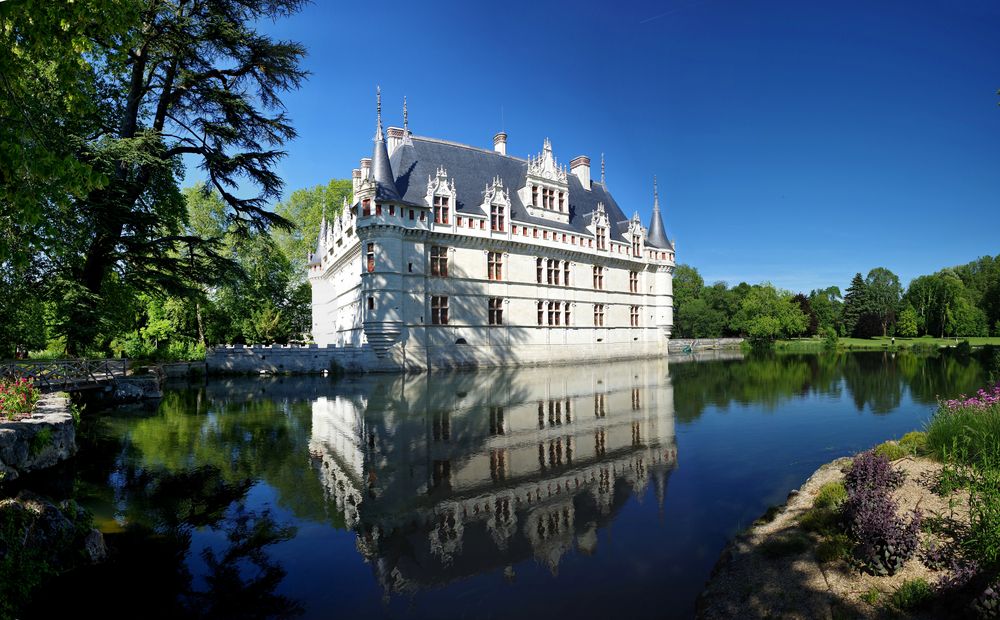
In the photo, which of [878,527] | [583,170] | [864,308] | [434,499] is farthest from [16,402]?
[864,308]

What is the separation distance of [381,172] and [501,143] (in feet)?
39.5

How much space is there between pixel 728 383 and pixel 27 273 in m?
22.8

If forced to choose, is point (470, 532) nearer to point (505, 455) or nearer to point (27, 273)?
point (505, 455)

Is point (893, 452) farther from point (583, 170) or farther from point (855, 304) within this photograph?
point (855, 304)

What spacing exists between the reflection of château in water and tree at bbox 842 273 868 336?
68.9m

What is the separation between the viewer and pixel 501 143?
34812 mm

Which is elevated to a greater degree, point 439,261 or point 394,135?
point 394,135

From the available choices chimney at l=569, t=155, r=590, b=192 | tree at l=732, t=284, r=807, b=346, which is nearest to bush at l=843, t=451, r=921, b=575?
chimney at l=569, t=155, r=590, b=192

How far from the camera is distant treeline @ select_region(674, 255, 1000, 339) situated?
60.5 meters

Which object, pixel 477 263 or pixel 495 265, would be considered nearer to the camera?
pixel 477 263

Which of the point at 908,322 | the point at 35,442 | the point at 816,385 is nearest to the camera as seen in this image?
the point at 35,442

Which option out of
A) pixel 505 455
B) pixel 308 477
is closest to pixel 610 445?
pixel 505 455

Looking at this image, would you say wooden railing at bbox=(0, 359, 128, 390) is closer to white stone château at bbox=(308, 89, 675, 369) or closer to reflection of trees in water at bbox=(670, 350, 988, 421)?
white stone château at bbox=(308, 89, 675, 369)

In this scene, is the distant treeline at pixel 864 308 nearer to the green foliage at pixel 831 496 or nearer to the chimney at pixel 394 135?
the chimney at pixel 394 135
